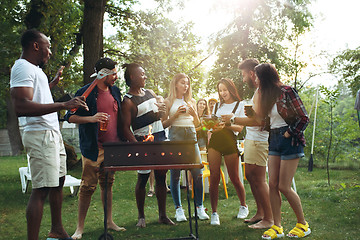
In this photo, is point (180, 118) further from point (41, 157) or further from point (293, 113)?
point (41, 157)

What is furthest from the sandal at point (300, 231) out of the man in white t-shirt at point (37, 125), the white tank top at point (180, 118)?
the man in white t-shirt at point (37, 125)

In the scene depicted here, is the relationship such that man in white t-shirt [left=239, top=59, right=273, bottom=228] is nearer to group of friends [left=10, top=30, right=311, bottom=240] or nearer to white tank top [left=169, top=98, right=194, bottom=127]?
group of friends [left=10, top=30, right=311, bottom=240]

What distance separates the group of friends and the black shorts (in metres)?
0.01

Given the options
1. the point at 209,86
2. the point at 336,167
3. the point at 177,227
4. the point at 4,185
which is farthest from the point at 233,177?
the point at 209,86

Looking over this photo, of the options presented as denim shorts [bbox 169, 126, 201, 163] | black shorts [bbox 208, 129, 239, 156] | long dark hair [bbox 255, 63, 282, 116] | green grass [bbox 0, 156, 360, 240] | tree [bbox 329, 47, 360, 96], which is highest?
tree [bbox 329, 47, 360, 96]

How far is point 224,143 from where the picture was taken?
16.1ft

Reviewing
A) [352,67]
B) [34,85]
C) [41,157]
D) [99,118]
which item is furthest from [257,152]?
[352,67]

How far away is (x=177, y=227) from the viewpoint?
4.71 m

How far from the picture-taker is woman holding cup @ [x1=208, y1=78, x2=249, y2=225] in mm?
4895

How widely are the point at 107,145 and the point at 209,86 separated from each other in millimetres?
16584

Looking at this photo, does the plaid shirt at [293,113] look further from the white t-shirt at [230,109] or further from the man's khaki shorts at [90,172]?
the man's khaki shorts at [90,172]

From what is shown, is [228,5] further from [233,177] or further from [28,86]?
[28,86]

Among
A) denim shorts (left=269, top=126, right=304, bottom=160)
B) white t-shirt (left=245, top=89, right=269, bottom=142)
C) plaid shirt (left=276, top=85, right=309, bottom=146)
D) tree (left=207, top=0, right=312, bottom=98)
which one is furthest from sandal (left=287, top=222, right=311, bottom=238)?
tree (left=207, top=0, right=312, bottom=98)

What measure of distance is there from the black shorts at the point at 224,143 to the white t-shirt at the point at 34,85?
2157 mm
